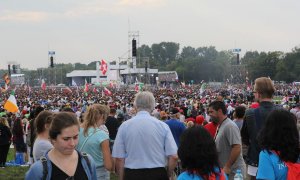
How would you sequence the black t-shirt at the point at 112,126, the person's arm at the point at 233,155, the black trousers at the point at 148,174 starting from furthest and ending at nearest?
the black t-shirt at the point at 112,126
the person's arm at the point at 233,155
the black trousers at the point at 148,174

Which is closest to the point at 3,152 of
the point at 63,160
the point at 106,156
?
the point at 106,156

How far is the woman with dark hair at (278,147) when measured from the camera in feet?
12.0

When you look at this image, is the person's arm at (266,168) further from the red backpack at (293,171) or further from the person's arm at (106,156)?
the person's arm at (106,156)

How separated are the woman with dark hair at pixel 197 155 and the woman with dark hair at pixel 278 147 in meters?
0.37

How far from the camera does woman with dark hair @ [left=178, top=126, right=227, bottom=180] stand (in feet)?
11.4

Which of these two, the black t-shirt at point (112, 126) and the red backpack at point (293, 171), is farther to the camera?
the black t-shirt at point (112, 126)

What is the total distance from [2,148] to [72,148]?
1126 cm

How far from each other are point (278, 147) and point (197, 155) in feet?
1.97

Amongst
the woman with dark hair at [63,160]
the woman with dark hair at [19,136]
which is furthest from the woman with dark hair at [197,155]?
the woman with dark hair at [19,136]

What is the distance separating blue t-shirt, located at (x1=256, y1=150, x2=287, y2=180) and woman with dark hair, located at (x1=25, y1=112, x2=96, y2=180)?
3.77 feet

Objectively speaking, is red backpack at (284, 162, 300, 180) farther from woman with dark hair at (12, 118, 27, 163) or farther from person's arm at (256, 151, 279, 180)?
woman with dark hair at (12, 118, 27, 163)

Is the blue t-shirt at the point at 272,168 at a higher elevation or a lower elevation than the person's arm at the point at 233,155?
higher

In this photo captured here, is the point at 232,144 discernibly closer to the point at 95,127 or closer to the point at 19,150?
the point at 95,127

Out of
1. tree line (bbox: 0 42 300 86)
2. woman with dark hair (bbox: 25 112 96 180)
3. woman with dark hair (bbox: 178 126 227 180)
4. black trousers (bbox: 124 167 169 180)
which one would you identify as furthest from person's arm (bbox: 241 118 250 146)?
tree line (bbox: 0 42 300 86)
